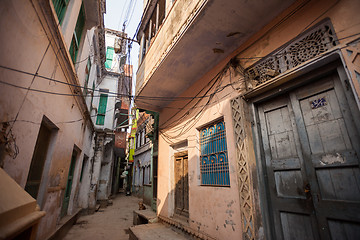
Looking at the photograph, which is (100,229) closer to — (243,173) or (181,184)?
(181,184)

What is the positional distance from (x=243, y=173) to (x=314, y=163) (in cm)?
112

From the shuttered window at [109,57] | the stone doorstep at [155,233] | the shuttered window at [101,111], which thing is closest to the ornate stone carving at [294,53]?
the stone doorstep at [155,233]

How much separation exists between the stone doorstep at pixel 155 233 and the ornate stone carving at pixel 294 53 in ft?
14.0

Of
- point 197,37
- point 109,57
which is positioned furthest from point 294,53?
point 109,57

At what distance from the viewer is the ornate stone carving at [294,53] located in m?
2.54

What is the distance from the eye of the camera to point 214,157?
168 inches

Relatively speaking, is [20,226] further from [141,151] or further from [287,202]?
[141,151]

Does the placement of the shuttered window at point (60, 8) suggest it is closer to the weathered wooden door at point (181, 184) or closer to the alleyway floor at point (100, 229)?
the weathered wooden door at point (181, 184)

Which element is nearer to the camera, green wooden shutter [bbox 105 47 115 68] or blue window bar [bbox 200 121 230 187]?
blue window bar [bbox 200 121 230 187]

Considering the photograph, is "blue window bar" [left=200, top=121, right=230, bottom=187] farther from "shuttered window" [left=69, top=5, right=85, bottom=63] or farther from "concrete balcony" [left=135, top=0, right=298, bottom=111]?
"shuttered window" [left=69, top=5, right=85, bottom=63]

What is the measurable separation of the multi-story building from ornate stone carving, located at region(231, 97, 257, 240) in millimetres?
19

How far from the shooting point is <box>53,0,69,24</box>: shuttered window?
13.5 ft

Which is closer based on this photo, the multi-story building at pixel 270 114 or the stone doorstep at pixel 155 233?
the multi-story building at pixel 270 114

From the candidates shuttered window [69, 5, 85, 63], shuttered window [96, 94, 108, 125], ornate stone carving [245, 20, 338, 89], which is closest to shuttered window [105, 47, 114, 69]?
shuttered window [96, 94, 108, 125]
